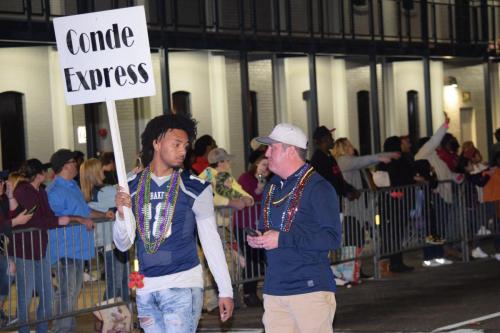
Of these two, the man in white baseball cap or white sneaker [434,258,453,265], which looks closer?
the man in white baseball cap

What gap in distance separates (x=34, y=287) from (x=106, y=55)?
181 inches

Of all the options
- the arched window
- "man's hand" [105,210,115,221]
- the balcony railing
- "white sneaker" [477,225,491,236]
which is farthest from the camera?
the arched window

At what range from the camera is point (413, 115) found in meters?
29.2

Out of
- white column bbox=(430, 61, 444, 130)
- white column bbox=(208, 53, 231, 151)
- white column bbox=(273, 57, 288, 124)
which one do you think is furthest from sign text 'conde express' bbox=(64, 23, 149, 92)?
white column bbox=(430, 61, 444, 130)

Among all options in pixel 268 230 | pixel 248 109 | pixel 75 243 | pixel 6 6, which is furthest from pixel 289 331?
pixel 248 109

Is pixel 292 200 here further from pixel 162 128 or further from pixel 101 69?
pixel 101 69

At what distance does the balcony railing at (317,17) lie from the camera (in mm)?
20781

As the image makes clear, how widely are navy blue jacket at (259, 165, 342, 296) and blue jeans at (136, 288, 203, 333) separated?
2.15ft

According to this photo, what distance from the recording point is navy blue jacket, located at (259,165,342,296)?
757 cm

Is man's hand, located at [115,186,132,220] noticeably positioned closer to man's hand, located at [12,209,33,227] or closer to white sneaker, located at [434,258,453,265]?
man's hand, located at [12,209,33,227]

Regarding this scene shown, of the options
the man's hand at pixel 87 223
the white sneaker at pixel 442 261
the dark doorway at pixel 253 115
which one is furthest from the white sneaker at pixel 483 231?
the man's hand at pixel 87 223

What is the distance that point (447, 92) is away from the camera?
101 feet

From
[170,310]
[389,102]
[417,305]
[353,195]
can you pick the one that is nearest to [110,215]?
[417,305]

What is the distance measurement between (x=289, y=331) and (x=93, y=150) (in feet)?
43.2
